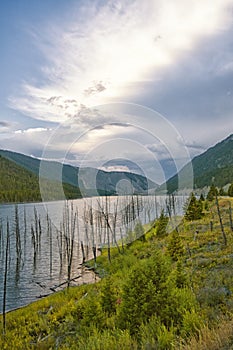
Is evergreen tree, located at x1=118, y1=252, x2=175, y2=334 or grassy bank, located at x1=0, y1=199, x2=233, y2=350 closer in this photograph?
grassy bank, located at x1=0, y1=199, x2=233, y2=350

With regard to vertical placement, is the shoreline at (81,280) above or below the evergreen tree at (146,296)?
below

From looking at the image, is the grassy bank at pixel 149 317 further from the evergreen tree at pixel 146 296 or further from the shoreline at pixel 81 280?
the shoreline at pixel 81 280

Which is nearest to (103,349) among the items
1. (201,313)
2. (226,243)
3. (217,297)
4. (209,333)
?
(209,333)

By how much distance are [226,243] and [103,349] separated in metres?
17.1

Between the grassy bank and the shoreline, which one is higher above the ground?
the grassy bank

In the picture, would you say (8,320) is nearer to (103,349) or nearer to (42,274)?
(103,349)

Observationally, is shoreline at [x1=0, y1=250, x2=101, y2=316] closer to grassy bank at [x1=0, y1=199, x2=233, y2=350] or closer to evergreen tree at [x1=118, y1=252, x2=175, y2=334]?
grassy bank at [x1=0, y1=199, x2=233, y2=350]

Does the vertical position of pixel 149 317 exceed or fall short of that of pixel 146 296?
it falls short

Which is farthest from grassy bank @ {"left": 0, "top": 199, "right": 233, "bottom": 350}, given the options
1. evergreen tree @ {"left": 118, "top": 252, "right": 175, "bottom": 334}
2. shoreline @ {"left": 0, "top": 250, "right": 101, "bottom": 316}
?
shoreline @ {"left": 0, "top": 250, "right": 101, "bottom": 316}

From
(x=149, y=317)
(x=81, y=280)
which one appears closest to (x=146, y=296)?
(x=149, y=317)

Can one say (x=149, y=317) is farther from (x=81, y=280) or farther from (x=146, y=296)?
(x=81, y=280)

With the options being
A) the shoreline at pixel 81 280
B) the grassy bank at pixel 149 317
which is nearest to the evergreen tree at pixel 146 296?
the grassy bank at pixel 149 317

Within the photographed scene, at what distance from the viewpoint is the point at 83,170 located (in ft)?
83.5

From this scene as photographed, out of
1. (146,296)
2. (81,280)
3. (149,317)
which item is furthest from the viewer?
(81,280)
